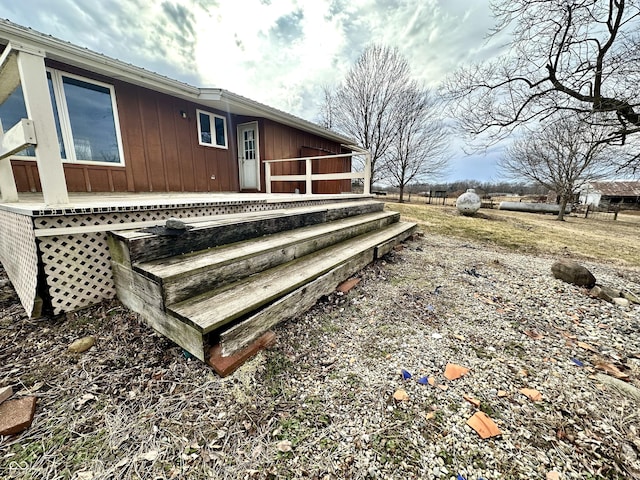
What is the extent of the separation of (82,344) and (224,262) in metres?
1.09

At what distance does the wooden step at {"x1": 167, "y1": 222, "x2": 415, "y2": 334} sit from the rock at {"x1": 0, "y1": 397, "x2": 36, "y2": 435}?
72 cm

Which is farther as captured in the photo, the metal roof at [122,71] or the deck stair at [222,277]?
the metal roof at [122,71]

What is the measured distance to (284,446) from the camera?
114cm

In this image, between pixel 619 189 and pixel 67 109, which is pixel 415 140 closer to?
pixel 67 109

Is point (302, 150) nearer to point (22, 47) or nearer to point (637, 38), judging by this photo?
point (22, 47)

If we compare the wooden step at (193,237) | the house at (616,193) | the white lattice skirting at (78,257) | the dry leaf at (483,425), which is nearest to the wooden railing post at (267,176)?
the wooden step at (193,237)

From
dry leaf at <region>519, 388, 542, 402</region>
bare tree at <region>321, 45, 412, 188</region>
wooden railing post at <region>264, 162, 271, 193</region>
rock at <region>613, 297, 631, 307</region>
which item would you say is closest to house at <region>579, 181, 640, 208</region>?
bare tree at <region>321, 45, 412, 188</region>

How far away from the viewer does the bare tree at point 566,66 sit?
4.52 meters

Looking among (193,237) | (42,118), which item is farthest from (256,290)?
(42,118)

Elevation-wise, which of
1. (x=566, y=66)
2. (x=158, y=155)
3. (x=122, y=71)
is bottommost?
(x=158, y=155)

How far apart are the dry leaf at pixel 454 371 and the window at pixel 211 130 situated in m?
6.55

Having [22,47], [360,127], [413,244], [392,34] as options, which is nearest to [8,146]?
[22,47]

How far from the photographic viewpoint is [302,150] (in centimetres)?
817

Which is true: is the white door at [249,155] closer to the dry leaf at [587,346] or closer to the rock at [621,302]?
the dry leaf at [587,346]
